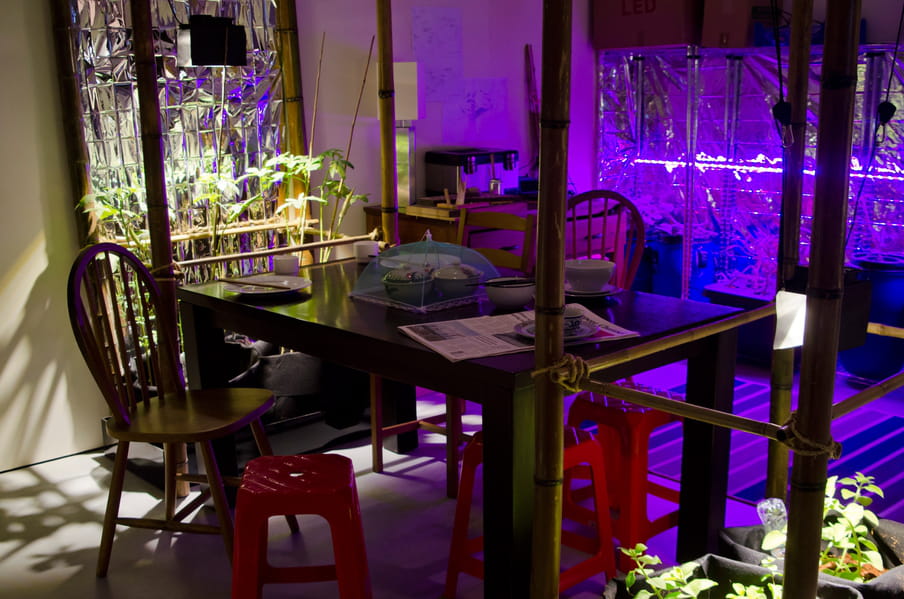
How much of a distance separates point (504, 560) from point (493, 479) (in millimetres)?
175

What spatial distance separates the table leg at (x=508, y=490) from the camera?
71.8 inches

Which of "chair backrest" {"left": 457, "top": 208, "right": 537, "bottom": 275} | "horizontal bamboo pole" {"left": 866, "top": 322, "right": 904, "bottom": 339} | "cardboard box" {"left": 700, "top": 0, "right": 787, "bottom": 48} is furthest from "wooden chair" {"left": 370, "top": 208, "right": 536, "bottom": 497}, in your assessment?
"cardboard box" {"left": 700, "top": 0, "right": 787, "bottom": 48}

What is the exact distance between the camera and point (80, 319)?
2307 mm

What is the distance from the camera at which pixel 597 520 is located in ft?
7.68

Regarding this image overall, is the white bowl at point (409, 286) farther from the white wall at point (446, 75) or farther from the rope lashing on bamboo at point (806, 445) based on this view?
the white wall at point (446, 75)

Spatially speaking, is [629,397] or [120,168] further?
[120,168]

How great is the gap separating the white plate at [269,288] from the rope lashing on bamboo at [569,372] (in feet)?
4.11

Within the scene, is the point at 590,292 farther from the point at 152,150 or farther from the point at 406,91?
the point at 406,91

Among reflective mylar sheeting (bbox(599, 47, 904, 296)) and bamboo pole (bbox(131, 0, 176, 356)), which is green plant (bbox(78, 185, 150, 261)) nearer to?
bamboo pole (bbox(131, 0, 176, 356))

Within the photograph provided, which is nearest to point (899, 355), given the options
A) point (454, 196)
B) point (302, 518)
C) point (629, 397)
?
point (454, 196)

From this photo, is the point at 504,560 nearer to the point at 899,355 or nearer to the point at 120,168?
the point at 120,168

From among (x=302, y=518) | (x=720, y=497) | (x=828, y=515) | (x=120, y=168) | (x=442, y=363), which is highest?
(x=120, y=168)

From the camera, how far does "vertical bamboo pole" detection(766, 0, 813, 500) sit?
183 cm

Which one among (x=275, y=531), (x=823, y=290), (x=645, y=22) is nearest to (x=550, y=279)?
(x=823, y=290)
